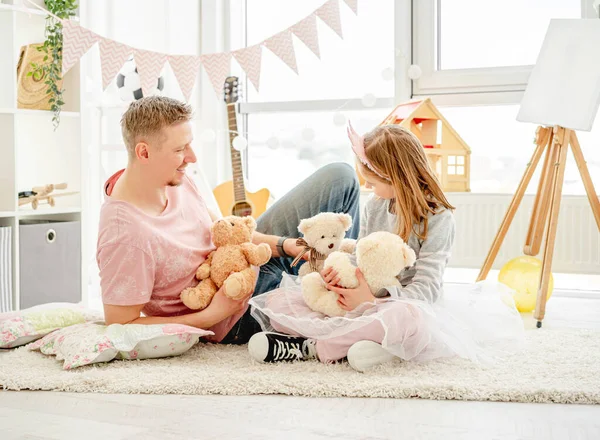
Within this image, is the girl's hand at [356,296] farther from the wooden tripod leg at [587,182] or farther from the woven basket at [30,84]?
the woven basket at [30,84]

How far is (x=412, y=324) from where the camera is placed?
66.8 inches

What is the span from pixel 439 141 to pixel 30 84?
191cm

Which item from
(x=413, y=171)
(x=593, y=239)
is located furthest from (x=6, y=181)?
(x=593, y=239)

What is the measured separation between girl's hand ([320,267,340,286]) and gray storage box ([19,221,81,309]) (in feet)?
4.36

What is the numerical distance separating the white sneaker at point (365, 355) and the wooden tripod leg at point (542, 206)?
1.22m

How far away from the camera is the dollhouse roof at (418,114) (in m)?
3.30

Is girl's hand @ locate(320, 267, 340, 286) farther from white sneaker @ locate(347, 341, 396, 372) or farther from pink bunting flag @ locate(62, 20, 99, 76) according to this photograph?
pink bunting flag @ locate(62, 20, 99, 76)

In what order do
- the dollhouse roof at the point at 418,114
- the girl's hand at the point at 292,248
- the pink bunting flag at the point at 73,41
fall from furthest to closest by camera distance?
1. the dollhouse roof at the point at 418,114
2. the pink bunting flag at the point at 73,41
3. the girl's hand at the point at 292,248

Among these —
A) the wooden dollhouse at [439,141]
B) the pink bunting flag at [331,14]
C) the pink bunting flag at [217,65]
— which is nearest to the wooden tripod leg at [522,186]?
the wooden dollhouse at [439,141]

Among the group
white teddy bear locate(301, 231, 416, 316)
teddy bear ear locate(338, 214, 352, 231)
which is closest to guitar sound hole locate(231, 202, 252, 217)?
teddy bear ear locate(338, 214, 352, 231)

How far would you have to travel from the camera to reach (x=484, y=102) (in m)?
3.58

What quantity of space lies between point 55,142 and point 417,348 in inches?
72.3

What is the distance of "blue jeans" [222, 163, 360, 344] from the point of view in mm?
2084

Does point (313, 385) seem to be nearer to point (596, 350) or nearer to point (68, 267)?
point (596, 350)
